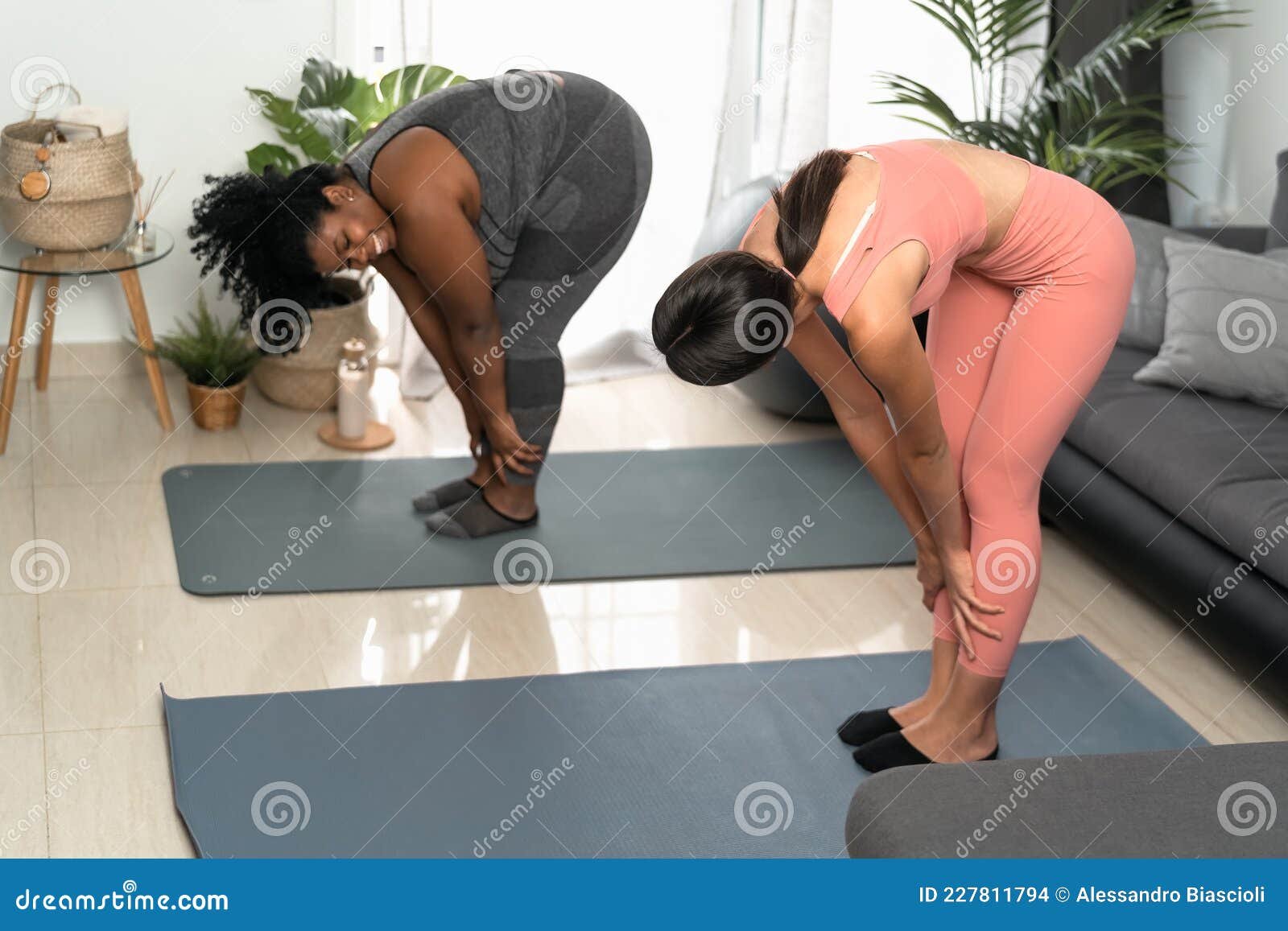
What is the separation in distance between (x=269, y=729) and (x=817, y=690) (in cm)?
101

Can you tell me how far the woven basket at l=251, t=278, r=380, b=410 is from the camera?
3.78m

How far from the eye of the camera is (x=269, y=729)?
2480mm

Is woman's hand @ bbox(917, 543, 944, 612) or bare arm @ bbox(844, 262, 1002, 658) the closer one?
bare arm @ bbox(844, 262, 1002, 658)

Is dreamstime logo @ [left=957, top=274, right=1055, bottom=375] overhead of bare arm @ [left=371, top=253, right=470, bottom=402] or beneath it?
overhead

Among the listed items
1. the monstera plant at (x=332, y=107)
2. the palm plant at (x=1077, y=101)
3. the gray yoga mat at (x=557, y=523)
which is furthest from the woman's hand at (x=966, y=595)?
the monstera plant at (x=332, y=107)

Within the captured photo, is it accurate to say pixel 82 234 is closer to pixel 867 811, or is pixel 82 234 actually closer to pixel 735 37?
pixel 735 37

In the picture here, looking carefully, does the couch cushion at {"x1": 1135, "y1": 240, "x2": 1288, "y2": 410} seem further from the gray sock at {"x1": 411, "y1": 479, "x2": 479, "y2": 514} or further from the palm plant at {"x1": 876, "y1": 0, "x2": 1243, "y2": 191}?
the gray sock at {"x1": 411, "y1": 479, "x2": 479, "y2": 514}

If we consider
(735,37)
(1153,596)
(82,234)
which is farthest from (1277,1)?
(82,234)

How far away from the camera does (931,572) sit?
2.41 m

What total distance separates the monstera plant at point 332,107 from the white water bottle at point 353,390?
0.53 m

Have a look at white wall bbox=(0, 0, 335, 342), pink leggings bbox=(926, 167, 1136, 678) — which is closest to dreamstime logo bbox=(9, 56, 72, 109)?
white wall bbox=(0, 0, 335, 342)

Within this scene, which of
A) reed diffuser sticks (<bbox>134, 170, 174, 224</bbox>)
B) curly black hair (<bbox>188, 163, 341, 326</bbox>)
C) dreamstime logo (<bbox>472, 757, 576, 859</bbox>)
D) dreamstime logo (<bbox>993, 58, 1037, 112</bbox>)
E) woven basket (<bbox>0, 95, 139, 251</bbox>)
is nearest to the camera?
dreamstime logo (<bbox>472, 757, 576, 859</bbox>)

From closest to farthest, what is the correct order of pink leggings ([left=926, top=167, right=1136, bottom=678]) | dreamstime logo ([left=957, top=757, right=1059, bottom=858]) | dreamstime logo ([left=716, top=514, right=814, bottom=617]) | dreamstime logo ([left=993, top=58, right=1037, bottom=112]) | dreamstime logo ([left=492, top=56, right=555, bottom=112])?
dreamstime logo ([left=957, top=757, right=1059, bottom=858]), pink leggings ([left=926, top=167, right=1136, bottom=678]), dreamstime logo ([left=492, top=56, right=555, bottom=112]), dreamstime logo ([left=716, top=514, right=814, bottom=617]), dreamstime logo ([left=993, top=58, right=1037, bottom=112])

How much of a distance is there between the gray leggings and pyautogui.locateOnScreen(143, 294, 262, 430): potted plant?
101cm
